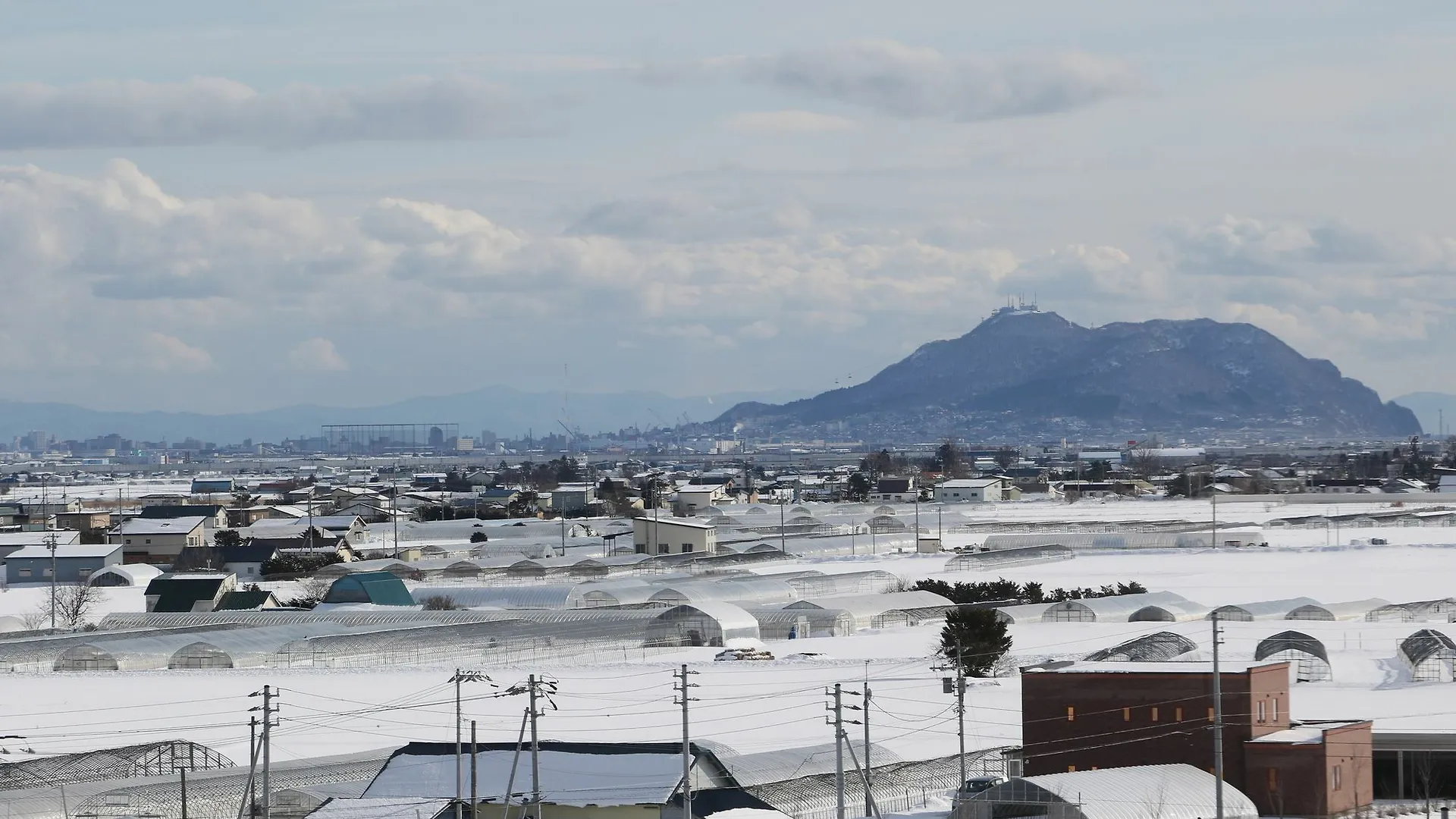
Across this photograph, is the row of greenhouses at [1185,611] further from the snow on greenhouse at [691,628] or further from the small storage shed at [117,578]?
the small storage shed at [117,578]

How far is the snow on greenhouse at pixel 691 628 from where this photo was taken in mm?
37000

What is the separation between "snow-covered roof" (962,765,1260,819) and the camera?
19344mm

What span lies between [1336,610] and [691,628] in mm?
13625

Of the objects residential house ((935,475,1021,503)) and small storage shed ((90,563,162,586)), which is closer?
small storage shed ((90,563,162,586))

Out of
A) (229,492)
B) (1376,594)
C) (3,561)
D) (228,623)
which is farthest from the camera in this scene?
(229,492)

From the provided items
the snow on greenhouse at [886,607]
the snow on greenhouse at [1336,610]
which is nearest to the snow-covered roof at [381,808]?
the snow on greenhouse at [886,607]

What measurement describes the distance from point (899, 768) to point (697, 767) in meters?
2.71

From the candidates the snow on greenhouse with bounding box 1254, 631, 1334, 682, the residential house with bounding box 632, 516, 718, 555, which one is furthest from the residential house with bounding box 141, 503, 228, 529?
the snow on greenhouse with bounding box 1254, 631, 1334, 682

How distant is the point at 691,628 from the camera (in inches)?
1465

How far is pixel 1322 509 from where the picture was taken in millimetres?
84750

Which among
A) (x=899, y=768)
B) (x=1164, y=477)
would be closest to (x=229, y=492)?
(x=1164, y=477)

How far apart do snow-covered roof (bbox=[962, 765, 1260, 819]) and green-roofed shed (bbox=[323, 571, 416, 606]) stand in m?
26.8

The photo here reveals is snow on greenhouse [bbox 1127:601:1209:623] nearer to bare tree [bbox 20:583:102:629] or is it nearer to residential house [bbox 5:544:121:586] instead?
bare tree [bbox 20:583:102:629]

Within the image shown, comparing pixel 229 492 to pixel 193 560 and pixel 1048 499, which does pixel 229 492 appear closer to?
pixel 1048 499
